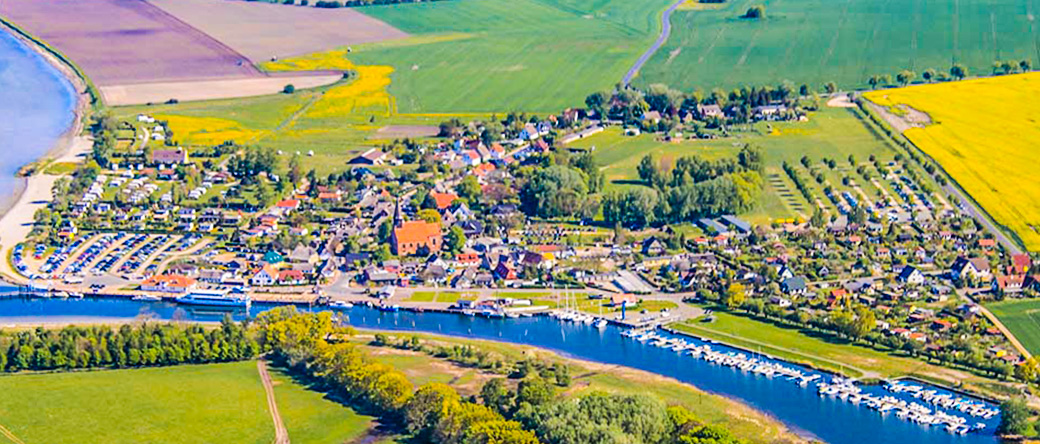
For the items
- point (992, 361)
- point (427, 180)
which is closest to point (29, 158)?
point (427, 180)

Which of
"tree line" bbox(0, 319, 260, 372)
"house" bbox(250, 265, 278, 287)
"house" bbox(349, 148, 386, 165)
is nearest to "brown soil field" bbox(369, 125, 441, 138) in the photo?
"house" bbox(349, 148, 386, 165)

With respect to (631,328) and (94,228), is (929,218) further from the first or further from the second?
(94,228)

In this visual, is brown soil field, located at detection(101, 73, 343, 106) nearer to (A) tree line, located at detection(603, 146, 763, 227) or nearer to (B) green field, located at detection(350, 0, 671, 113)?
(B) green field, located at detection(350, 0, 671, 113)

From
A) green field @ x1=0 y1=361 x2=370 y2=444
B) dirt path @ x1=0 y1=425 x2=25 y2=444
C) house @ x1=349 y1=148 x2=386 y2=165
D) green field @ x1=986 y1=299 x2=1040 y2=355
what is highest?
house @ x1=349 y1=148 x2=386 y2=165

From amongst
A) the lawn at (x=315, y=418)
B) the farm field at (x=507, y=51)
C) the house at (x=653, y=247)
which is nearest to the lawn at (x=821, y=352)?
the house at (x=653, y=247)

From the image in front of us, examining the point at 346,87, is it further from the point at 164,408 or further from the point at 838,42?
the point at 164,408
